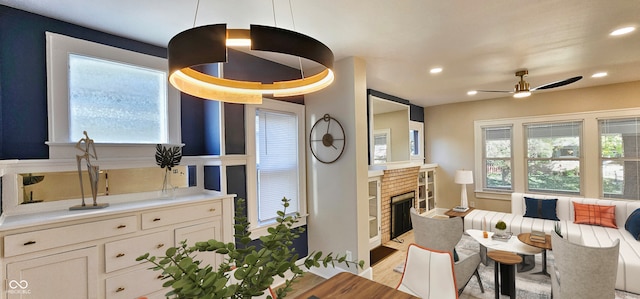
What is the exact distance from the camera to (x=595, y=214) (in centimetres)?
372

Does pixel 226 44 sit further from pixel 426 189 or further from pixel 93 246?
pixel 426 189

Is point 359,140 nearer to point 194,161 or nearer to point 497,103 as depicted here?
point 194,161

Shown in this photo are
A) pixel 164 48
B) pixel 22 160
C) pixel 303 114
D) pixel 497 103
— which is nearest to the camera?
pixel 22 160

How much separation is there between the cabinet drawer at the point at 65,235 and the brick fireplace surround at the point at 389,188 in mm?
3359

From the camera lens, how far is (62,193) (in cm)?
200

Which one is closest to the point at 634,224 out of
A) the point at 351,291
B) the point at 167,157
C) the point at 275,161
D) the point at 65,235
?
the point at 351,291

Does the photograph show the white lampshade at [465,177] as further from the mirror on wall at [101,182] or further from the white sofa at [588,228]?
the mirror on wall at [101,182]

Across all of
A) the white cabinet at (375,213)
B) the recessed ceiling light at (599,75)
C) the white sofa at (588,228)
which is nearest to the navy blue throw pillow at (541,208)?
the white sofa at (588,228)

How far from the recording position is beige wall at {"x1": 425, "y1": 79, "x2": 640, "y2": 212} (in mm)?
4184

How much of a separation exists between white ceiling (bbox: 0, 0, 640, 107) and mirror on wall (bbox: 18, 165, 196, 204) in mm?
1199

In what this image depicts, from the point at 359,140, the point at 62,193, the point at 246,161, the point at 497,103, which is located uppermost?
the point at 497,103

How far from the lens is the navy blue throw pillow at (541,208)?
4078 millimetres

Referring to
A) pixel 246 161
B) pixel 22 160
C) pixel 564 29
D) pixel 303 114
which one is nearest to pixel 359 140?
pixel 303 114

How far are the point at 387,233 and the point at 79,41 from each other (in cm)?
442
